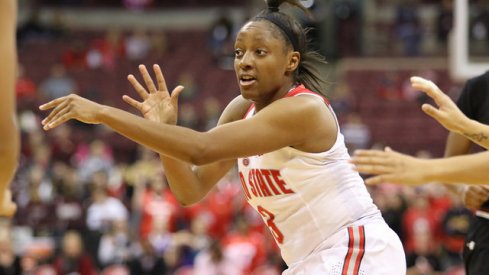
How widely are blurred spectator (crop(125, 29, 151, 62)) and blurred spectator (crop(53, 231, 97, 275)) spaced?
36.3ft

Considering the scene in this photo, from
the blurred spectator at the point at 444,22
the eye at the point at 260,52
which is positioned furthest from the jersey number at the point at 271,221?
the blurred spectator at the point at 444,22

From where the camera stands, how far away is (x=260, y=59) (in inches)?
165

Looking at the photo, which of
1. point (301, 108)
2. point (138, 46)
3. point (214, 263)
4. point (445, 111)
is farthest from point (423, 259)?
point (138, 46)

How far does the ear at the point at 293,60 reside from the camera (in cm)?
430

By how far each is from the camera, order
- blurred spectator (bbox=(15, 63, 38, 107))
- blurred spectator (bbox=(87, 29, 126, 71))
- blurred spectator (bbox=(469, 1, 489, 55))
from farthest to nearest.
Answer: blurred spectator (bbox=(87, 29, 126, 71)), blurred spectator (bbox=(15, 63, 38, 107)), blurred spectator (bbox=(469, 1, 489, 55))

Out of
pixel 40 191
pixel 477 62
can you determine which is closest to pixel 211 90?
pixel 40 191

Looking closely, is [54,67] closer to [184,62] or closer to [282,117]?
[184,62]

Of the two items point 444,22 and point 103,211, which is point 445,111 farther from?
point 444,22

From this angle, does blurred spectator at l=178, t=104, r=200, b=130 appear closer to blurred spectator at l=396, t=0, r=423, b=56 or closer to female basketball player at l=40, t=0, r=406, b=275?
blurred spectator at l=396, t=0, r=423, b=56

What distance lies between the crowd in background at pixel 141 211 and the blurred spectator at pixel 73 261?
0.01 m

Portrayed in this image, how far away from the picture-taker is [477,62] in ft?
26.8

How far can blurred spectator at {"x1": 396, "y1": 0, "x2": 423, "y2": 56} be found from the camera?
21516 mm

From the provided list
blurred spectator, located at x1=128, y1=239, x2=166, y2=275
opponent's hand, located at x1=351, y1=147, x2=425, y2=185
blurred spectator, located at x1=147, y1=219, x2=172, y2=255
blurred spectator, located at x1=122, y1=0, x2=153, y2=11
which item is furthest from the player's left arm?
blurred spectator, located at x1=122, y1=0, x2=153, y2=11

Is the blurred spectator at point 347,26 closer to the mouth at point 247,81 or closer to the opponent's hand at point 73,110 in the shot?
the mouth at point 247,81
